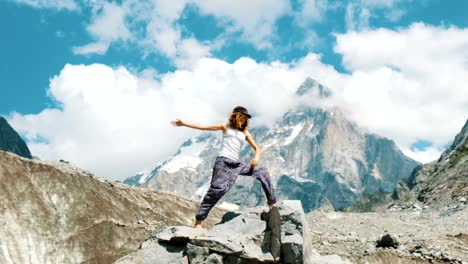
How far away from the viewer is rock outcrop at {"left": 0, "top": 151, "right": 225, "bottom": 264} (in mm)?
43062

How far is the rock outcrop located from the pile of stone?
3015 centimetres

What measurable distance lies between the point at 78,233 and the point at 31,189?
6578 millimetres

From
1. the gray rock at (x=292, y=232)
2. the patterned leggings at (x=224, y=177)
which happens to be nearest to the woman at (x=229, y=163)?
the patterned leggings at (x=224, y=177)

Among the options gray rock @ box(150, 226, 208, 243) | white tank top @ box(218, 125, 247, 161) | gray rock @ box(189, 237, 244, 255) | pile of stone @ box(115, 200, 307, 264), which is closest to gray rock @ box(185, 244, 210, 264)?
pile of stone @ box(115, 200, 307, 264)

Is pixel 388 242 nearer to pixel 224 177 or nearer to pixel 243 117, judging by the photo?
pixel 224 177

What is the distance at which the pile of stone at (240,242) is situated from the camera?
41.8ft

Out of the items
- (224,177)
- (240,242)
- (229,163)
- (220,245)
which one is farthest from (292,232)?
(229,163)

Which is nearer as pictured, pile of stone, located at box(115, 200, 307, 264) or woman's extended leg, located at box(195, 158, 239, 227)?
pile of stone, located at box(115, 200, 307, 264)

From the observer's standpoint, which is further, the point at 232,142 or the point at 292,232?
the point at 232,142

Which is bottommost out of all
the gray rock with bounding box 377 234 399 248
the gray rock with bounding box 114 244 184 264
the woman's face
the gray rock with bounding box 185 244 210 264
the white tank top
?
the gray rock with bounding box 185 244 210 264

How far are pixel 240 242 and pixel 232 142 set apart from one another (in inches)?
96.9

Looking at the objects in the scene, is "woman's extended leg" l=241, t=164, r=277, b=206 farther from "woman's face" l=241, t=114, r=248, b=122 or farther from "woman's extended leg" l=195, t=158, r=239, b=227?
"woman's face" l=241, t=114, r=248, b=122

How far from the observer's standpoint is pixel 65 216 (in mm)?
45156

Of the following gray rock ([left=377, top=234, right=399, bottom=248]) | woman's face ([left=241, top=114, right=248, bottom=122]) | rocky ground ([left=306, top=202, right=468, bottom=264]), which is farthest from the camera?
gray rock ([left=377, top=234, right=399, bottom=248])
